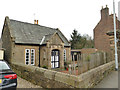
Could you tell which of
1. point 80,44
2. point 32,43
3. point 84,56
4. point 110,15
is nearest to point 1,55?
point 32,43

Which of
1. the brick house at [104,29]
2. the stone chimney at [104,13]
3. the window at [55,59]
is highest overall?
the stone chimney at [104,13]

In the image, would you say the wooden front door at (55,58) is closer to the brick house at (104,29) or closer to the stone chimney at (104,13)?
the brick house at (104,29)

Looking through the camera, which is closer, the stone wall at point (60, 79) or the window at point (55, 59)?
the stone wall at point (60, 79)

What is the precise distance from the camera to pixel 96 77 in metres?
4.68

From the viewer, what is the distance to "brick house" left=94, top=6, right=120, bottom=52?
68.2 feet

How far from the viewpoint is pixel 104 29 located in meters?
21.9

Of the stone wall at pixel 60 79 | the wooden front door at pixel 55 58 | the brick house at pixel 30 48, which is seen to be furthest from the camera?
the wooden front door at pixel 55 58

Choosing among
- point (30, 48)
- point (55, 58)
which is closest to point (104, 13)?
point (55, 58)

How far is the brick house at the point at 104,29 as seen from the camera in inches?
818

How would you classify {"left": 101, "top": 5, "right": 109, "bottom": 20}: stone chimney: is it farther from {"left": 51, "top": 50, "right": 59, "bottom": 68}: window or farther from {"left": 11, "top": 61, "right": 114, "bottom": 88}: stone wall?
{"left": 11, "top": 61, "right": 114, "bottom": 88}: stone wall

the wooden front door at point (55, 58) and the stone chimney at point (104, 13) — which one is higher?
the stone chimney at point (104, 13)

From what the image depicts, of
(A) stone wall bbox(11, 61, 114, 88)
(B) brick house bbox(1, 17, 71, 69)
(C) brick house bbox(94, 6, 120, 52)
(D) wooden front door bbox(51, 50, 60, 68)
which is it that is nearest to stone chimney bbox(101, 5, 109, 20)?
(C) brick house bbox(94, 6, 120, 52)

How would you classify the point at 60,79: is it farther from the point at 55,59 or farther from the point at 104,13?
the point at 104,13

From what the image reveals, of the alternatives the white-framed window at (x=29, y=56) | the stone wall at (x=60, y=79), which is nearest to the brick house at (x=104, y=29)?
the white-framed window at (x=29, y=56)
